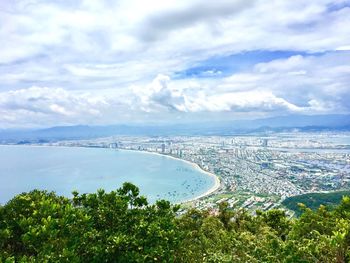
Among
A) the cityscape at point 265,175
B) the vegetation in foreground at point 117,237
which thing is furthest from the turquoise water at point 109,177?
the vegetation in foreground at point 117,237

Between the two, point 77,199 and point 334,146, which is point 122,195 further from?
point 334,146


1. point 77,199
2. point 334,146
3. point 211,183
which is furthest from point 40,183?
point 334,146

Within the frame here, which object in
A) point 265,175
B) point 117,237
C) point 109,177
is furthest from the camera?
point 109,177

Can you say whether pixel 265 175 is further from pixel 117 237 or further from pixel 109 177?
pixel 117 237

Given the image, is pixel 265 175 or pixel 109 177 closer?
pixel 265 175

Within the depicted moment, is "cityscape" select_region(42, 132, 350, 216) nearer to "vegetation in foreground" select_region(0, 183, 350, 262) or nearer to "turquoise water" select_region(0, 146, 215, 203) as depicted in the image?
"turquoise water" select_region(0, 146, 215, 203)

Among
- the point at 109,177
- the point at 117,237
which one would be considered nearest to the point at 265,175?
the point at 109,177

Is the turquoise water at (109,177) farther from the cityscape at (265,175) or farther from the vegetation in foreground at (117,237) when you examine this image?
the vegetation in foreground at (117,237)
